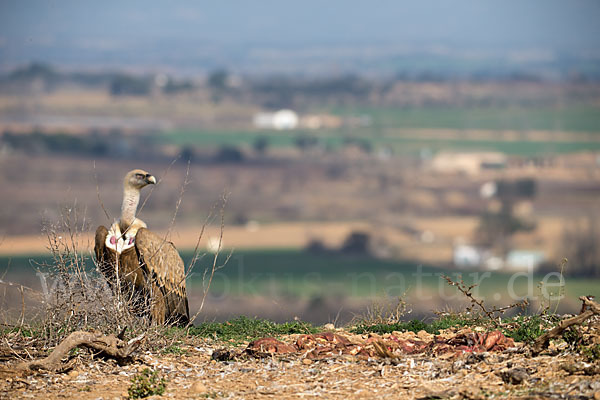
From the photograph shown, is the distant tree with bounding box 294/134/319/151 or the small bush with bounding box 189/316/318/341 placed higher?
the small bush with bounding box 189/316/318/341

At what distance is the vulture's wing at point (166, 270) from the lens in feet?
36.7

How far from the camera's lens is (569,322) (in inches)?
350

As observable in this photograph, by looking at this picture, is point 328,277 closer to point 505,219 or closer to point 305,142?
point 505,219

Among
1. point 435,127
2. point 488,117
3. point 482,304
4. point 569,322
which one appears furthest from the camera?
point 488,117

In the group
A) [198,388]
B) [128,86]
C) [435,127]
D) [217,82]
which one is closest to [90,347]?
[198,388]

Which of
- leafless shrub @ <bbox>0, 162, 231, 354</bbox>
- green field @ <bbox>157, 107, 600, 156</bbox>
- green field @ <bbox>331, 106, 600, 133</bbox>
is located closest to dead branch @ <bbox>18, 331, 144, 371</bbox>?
leafless shrub @ <bbox>0, 162, 231, 354</bbox>

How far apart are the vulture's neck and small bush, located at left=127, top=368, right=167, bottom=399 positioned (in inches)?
116

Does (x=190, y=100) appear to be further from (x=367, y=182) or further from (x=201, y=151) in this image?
(x=367, y=182)

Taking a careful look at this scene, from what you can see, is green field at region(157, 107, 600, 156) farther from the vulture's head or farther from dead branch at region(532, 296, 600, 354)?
dead branch at region(532, 296, 600, 354)

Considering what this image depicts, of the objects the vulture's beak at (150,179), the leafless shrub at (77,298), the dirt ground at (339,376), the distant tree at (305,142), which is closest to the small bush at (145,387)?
the dirt ground at (339,376)

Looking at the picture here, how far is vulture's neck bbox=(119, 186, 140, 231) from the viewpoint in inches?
454

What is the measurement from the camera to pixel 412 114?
188 m

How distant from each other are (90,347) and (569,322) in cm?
431

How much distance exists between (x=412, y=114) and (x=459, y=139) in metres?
18.5
